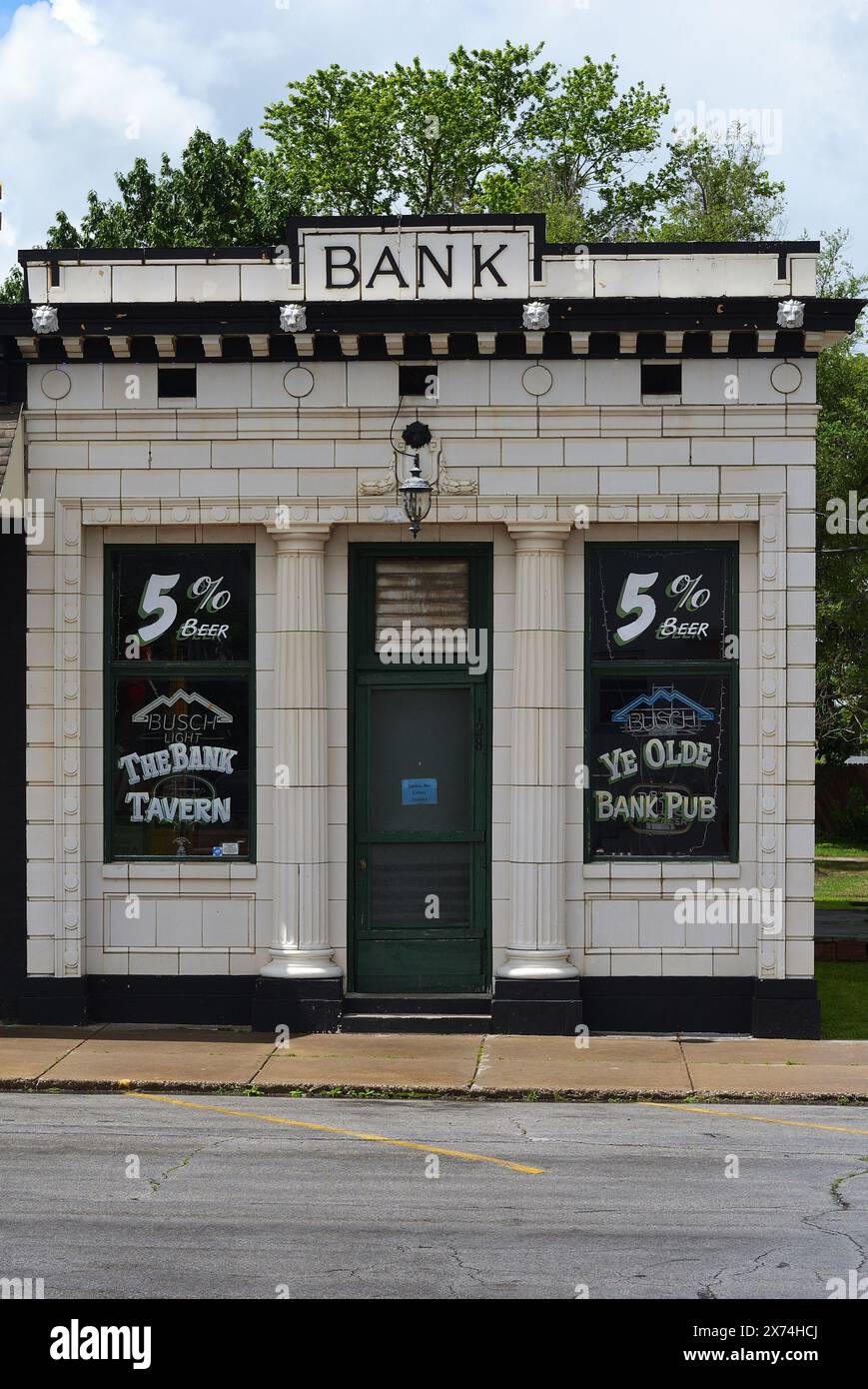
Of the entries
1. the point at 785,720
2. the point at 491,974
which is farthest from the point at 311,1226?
the point at 785,720

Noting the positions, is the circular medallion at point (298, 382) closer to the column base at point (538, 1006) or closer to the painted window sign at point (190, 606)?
the painted window sign at point (190, 606)

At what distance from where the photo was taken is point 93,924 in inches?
578

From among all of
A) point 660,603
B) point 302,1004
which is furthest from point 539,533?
point 302,1004

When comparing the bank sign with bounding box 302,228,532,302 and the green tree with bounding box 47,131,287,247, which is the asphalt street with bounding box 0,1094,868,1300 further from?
the green tree with bounding box 47,131,287,247

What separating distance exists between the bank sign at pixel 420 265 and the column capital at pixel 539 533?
2000 mm

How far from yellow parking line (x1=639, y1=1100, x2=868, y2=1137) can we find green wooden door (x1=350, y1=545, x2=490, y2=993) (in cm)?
274

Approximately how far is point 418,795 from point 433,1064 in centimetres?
259

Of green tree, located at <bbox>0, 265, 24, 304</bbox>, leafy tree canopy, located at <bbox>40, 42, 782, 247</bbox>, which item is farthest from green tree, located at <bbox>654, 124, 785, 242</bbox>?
green tree, located at <bbox>0, 265, 24, 304</bbox>

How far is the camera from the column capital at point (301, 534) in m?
14.4

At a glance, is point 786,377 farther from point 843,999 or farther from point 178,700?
point 843,999

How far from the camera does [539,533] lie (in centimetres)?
1430

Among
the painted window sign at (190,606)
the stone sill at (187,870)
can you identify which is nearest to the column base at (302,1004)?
the stone sill at (187,870)

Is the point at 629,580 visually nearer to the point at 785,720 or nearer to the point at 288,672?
the point at 785,720

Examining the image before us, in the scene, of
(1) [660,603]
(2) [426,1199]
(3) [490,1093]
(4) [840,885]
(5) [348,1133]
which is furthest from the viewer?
(4) [840,885]
